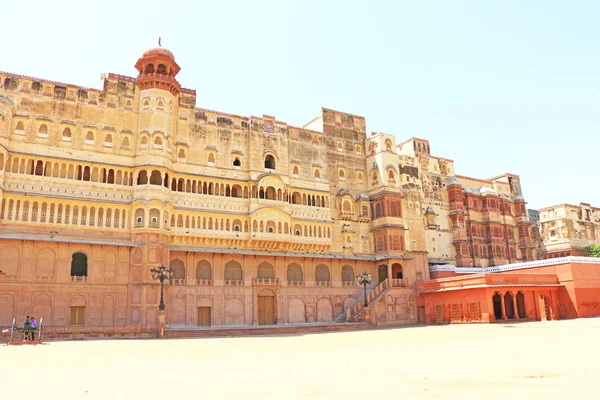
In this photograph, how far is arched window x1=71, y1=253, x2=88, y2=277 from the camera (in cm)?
3291

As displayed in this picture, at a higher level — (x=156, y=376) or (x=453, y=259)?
(x=453, y=259)

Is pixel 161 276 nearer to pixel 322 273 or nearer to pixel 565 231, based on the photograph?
pixel 322 273

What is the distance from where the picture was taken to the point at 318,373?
12633 mm

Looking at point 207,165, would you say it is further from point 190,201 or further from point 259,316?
point 259,316

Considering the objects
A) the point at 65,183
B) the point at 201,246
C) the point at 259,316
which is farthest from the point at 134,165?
the point at 259,316

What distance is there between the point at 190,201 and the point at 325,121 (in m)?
16.1

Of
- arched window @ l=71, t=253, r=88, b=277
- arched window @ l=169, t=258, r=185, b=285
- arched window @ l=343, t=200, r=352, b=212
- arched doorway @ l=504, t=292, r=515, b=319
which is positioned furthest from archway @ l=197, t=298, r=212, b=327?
arched doorway @ l=504, t=292, r=515, b=319

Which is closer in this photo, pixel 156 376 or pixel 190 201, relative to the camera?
pixel 156 376

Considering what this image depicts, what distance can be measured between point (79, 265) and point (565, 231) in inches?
2267

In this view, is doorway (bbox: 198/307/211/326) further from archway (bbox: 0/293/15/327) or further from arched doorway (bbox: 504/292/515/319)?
arched doorway (bbox: 504/292/515/319)

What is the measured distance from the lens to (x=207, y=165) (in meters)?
39.2

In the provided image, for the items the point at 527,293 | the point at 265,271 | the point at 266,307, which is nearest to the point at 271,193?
the point at 265,271

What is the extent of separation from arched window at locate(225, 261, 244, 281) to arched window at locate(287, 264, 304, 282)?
14.4ft

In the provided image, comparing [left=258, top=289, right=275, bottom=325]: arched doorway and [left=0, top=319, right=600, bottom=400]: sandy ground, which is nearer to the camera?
[left=0, top=319, right=600, bottom=400]: sandy ground
